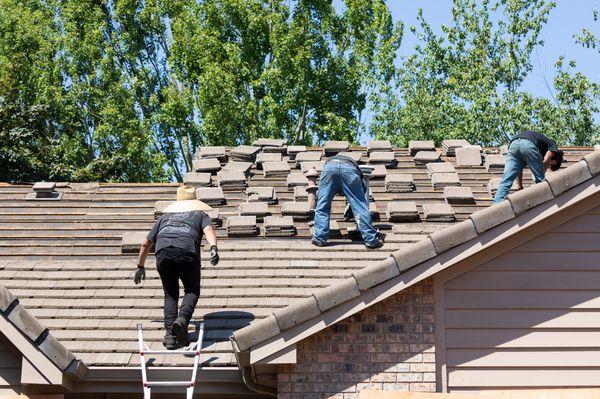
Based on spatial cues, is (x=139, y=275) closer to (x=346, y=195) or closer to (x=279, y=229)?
(x=279, y=229)

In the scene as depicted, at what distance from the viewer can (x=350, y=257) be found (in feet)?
35.0

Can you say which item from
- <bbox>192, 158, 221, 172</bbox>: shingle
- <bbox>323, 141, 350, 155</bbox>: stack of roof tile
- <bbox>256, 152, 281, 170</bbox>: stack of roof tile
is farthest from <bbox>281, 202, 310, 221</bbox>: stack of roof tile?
<bbox>323, 141, 350, 155</bbox>: stack of roof tile

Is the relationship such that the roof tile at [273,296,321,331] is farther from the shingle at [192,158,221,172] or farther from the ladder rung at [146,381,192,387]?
the shingle at [192,158,221,172]

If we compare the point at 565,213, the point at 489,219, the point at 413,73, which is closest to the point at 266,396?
the point at 489,219

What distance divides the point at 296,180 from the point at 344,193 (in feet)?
4.85

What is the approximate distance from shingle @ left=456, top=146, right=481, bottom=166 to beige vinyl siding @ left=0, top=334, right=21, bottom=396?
622 cm

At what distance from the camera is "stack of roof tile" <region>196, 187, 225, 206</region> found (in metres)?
12.1

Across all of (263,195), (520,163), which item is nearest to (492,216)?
(520,163)

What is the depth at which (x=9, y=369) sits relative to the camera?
899 centimetres

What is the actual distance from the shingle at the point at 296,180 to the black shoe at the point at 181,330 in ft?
12.3

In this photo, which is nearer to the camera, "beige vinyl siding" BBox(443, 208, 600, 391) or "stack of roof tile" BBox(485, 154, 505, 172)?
"beige vinyl siding" BBox(443, 208, 600, 391)

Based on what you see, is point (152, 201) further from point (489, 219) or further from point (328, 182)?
point (489, 219)

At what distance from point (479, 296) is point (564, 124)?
23351 millimetres

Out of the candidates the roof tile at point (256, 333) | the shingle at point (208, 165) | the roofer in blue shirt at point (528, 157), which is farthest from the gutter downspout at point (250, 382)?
the shingle at point (208, 165)
